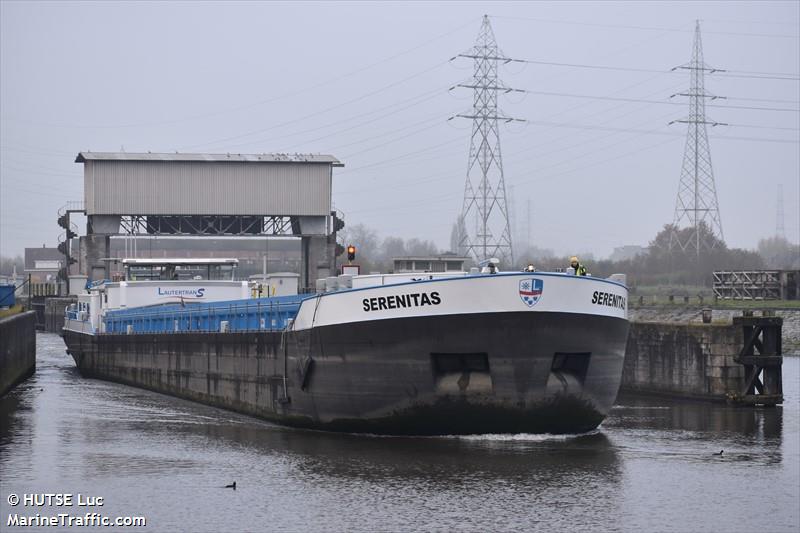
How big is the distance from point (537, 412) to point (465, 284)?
322cm

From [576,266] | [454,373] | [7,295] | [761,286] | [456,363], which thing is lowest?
[454,373]

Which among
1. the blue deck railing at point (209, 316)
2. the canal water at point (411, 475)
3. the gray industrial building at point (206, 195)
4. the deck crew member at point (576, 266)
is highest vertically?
the gray industrial building at point (206, 195)

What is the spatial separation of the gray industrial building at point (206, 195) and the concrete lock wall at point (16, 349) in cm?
1997

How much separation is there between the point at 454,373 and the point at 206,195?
161 ft

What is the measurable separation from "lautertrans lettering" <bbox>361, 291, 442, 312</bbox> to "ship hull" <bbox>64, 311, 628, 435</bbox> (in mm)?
296

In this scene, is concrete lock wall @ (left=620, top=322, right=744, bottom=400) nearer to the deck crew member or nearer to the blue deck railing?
the deck crew member

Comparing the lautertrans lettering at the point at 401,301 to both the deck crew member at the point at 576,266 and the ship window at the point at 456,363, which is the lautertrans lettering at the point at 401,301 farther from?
the deck crew member at the point at 576,266

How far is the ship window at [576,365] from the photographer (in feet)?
81.9

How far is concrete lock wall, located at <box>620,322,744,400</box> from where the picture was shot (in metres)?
34.5

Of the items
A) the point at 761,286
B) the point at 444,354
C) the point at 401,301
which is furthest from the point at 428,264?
the point at 761,286

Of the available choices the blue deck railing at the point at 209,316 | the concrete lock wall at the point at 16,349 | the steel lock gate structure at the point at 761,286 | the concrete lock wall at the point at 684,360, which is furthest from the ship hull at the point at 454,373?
the steel lock gate structure at the point at 761,286

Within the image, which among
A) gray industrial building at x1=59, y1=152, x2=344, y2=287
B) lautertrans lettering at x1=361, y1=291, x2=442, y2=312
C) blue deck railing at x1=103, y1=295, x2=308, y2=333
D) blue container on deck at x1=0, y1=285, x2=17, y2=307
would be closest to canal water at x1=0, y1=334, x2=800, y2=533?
blue deck railing at x1=103, y1=295, x2=308, y2=333

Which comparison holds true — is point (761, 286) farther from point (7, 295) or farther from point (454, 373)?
point (454, 373)

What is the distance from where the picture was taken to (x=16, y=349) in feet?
138
